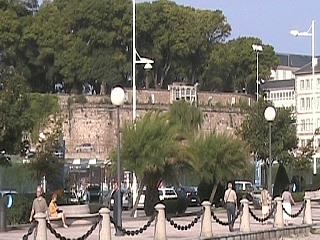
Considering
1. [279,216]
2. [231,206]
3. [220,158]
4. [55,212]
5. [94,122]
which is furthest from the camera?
[94,122]

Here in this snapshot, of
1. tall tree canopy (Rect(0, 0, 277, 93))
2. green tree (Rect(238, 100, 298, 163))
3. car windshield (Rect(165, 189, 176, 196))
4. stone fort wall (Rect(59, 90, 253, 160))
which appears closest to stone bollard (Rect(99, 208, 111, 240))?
car windshield (Rect(165, 189, 176, 196))

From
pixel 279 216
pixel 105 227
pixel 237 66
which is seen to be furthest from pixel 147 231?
pixel 237 66

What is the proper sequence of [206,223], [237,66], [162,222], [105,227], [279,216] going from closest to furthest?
[105,227], [162,222], [206,223], [279,216], [237,66]

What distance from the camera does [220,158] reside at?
149ft

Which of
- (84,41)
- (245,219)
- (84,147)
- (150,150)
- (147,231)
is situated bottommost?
(147,231)

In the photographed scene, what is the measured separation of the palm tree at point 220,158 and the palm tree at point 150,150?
279cm

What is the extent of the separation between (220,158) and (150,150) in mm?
5621

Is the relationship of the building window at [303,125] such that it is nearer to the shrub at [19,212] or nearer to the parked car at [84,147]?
the parked car at [84,147]

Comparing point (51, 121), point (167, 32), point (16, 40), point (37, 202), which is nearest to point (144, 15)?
point (167, 32)

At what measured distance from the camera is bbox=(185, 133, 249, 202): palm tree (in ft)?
148

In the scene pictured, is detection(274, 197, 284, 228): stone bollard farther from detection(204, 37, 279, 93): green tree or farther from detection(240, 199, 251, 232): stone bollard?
detection(204, 37, 279, 93): green tree

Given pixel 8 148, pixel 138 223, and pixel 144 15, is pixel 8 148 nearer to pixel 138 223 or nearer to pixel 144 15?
pixel 138 223

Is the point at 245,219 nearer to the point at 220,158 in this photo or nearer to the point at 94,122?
the point at 220,158

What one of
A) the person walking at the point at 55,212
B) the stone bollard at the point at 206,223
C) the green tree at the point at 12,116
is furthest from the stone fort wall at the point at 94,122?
the stone bollard at the point at 206,223
